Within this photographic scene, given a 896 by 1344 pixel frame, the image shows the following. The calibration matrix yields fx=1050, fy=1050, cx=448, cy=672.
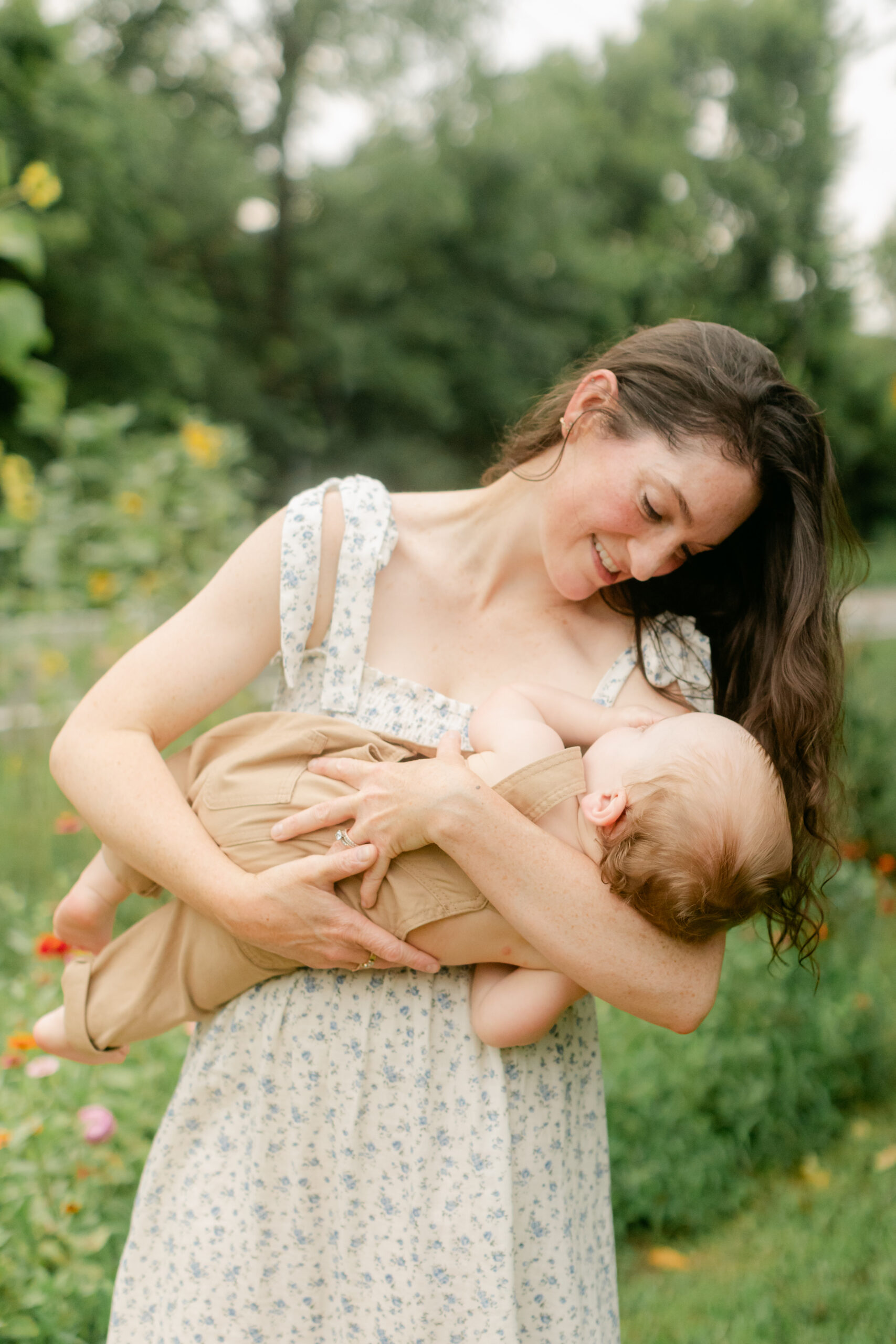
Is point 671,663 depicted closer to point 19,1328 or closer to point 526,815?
point 526,815

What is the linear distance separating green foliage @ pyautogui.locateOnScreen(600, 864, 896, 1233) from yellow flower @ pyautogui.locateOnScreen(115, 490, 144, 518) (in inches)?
102

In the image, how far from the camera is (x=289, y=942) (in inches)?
52.7

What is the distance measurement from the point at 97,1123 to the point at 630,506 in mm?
1440

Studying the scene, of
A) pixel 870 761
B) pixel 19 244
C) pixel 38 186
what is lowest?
pixel 870 761

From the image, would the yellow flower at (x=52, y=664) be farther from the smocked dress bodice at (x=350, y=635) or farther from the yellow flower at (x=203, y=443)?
the smocked dress bodice at (x=350, y=635)

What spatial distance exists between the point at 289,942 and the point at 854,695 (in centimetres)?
324

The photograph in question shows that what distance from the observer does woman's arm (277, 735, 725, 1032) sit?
1294 mm

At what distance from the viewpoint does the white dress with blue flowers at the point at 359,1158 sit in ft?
4.49

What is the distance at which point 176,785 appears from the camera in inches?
55.9

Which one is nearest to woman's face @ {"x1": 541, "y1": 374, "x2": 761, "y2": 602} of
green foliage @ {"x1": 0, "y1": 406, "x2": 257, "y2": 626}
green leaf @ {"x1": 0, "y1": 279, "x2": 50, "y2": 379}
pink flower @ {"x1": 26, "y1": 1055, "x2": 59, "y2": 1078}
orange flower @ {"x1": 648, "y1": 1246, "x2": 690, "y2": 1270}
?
pink flower @ {"x1": 26, "y1": 1055, "x2": 59, "y2": 1078}

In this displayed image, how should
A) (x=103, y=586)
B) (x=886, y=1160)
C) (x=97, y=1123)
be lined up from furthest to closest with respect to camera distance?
(x=103, y=586)
(x=886, y=1160)
(x=97, y=1123)

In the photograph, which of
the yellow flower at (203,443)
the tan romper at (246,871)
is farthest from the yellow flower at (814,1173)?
the yellow flower at (203,443)

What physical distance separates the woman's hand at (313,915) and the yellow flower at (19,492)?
3.20 metres

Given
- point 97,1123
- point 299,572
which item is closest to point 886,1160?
point 97,1123
